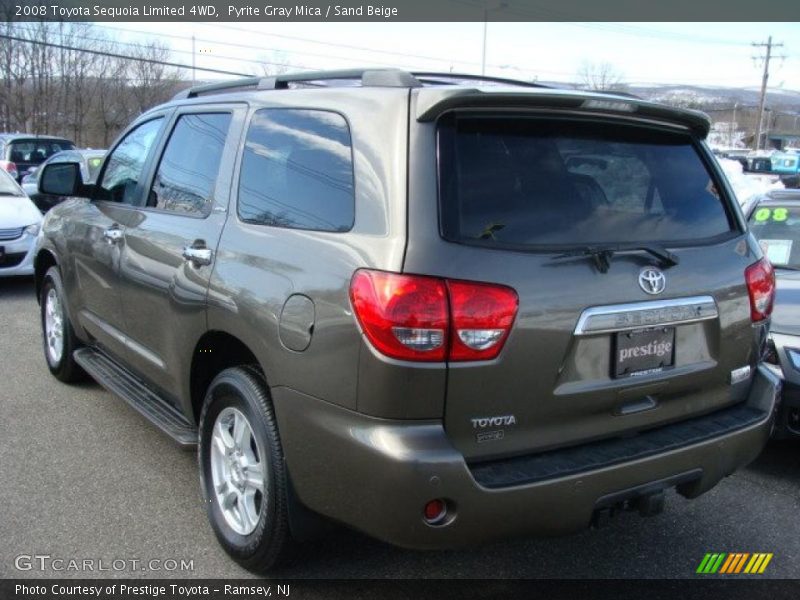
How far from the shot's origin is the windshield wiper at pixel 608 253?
257 cm

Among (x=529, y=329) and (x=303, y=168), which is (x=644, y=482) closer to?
(x=529, y=329)

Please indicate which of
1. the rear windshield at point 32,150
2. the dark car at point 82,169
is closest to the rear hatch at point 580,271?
the dark car at point 82,169

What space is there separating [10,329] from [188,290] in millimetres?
4703

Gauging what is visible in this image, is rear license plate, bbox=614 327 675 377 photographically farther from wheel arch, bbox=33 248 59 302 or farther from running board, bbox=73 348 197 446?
wheel arch, bbox=33 248 59 302

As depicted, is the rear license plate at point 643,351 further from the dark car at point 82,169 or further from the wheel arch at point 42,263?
the dark car at point 82,169

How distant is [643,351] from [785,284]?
2566mm

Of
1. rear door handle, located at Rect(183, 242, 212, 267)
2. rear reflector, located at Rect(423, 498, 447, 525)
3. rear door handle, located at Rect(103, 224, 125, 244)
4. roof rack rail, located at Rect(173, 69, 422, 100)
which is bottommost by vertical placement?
rear reflector, located at Rect(423, 498, 447, 525)

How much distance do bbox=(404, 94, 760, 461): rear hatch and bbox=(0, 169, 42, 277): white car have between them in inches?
310

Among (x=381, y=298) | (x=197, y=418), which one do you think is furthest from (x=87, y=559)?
(x=381, y=298)

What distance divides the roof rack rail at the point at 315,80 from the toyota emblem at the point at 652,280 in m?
1.04

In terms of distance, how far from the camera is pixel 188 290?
3.33 metres

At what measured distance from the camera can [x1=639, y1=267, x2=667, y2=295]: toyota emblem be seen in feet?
8.72

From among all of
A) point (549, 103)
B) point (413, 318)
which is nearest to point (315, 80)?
point (549, 103)

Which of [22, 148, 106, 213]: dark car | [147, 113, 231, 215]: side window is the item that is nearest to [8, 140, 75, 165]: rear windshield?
[22, 148, 106, 213]: dark car
